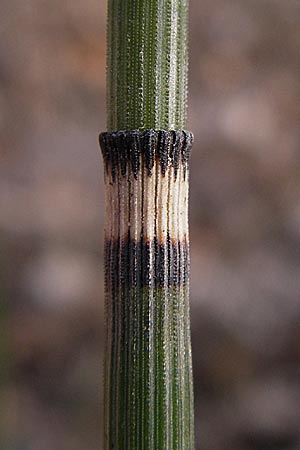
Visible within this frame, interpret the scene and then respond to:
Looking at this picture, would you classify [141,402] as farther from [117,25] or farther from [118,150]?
[117,25]

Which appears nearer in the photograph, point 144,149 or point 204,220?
point 144,149

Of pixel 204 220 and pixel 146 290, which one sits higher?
pixel 204 220

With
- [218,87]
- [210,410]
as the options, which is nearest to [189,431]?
[210,410]

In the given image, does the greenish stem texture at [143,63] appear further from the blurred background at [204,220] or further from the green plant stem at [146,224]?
the blurred background at [204,220]

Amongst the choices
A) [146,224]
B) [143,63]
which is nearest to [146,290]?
[146,224]

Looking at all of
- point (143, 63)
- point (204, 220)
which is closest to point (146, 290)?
point (143, 63)

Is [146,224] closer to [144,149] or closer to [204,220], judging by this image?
[144,149]

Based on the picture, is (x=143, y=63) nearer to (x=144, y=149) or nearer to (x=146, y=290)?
(x=144, y=149)
